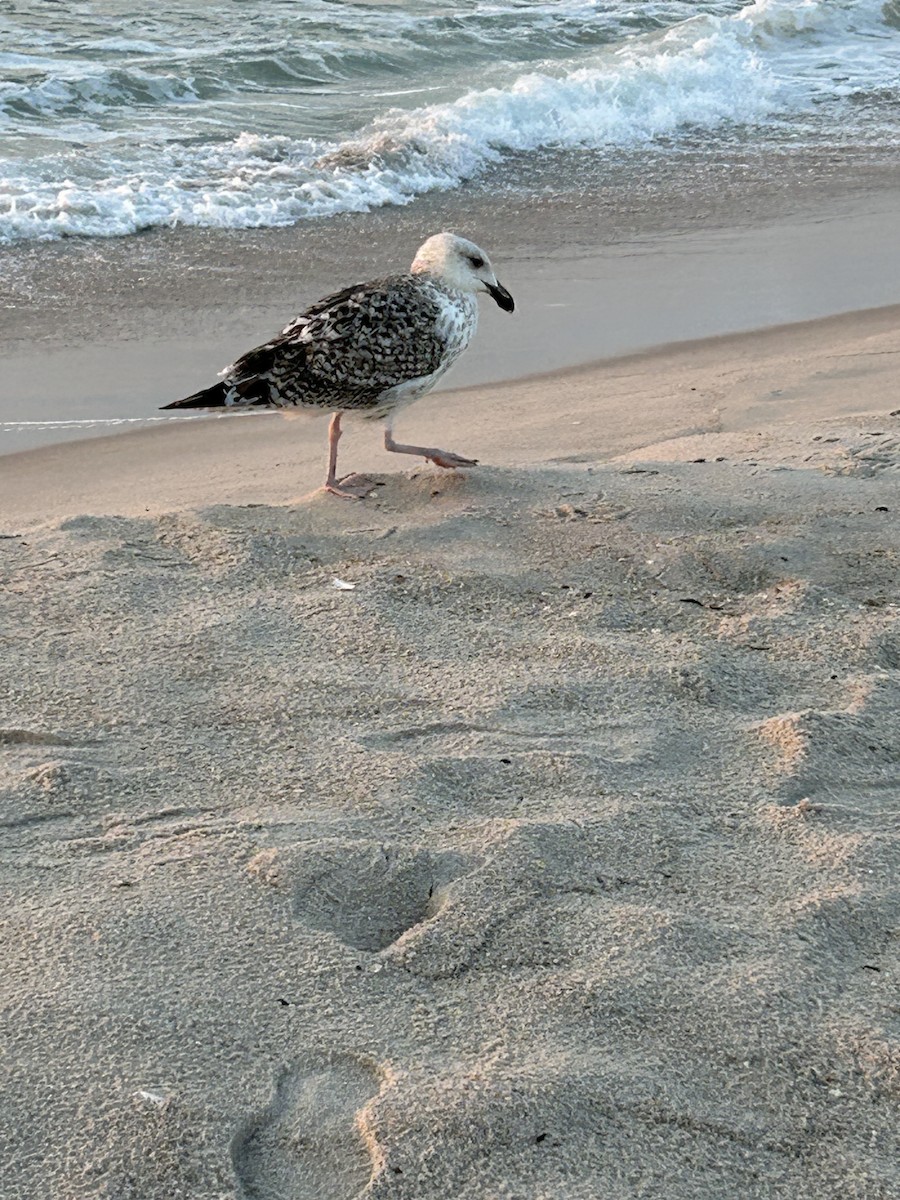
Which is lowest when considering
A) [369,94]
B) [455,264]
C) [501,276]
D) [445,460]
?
[445,460]

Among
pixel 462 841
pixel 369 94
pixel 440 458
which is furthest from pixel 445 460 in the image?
pixel 369 94

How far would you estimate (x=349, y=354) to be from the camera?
17.2 ft

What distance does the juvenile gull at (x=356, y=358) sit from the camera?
17.3 feet

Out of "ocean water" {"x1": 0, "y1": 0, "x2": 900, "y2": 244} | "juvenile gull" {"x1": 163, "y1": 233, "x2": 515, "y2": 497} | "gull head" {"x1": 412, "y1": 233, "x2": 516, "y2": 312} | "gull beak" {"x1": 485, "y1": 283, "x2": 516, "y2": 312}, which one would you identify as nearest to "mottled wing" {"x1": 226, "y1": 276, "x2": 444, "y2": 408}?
"juvenile gull" {"x1": 163, "y1": 233, "x2": 515, "y2": 497}

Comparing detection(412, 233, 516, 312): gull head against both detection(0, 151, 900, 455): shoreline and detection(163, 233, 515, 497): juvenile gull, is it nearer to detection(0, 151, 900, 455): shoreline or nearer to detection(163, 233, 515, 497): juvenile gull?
detection(163, 233, 515, 497): juvenile gull

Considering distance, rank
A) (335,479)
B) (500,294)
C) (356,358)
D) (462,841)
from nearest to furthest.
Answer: (462,841)
(356,358)
(335,479)
(500,294)

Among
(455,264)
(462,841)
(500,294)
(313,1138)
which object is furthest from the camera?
(500,294)

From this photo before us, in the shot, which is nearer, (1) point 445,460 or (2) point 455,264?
(1) point 445,460

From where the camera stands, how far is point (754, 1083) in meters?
2.43

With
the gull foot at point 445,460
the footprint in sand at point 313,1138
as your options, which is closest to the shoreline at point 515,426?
the gull foot at point 445,460

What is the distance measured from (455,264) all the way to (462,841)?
10.3 feet

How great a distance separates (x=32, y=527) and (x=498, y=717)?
7.00ft

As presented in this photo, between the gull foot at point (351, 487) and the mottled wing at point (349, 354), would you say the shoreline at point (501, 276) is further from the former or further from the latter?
the gull foot at point (351, 487)

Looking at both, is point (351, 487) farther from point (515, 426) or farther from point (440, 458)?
point (515, 426)
